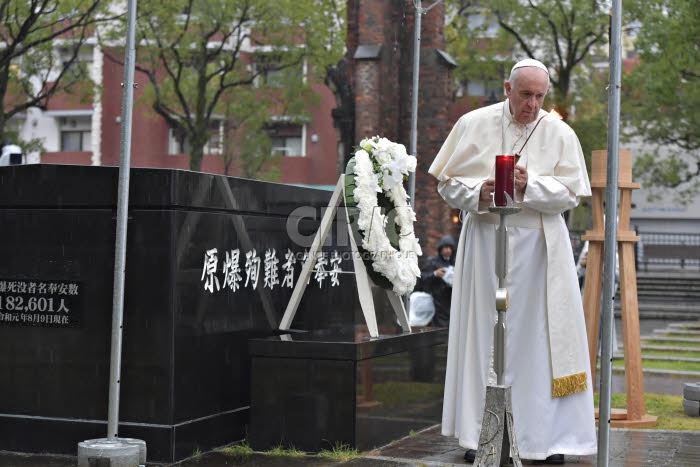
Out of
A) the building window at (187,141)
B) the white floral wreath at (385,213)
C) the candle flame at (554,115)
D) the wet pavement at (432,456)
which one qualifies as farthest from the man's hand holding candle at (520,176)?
the building window at (187,141)

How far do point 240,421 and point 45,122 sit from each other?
139ft

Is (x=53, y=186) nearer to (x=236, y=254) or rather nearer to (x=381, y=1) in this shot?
(x=236, y=254)

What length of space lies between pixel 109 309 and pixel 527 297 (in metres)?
2.53

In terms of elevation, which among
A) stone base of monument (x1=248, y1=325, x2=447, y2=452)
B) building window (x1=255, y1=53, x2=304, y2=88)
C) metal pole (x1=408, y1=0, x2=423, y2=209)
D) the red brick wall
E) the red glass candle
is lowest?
stone base of monument (x1=248, y1=325, x2=447, y2=452)

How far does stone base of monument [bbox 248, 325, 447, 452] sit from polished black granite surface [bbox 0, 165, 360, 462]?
0.31 m

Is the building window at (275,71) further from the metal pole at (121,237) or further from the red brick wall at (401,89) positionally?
the metal pole at (121,237)

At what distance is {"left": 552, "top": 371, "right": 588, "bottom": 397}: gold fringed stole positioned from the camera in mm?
6680

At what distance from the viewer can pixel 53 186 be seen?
22.2ft

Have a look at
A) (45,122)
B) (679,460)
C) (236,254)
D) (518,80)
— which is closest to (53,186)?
(236,254)

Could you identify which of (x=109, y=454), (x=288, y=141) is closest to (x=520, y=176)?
(x=109, y=454)

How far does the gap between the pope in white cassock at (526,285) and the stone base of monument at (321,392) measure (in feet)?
1.68

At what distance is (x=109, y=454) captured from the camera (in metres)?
5.98

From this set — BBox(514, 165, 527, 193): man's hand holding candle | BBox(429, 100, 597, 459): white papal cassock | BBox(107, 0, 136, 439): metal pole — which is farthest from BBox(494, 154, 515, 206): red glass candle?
BBox(107, 0, 136, 439): metal pole

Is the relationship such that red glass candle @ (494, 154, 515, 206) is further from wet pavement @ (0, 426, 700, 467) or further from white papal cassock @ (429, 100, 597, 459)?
wet pavement @ (0, 426, 700, 467)
